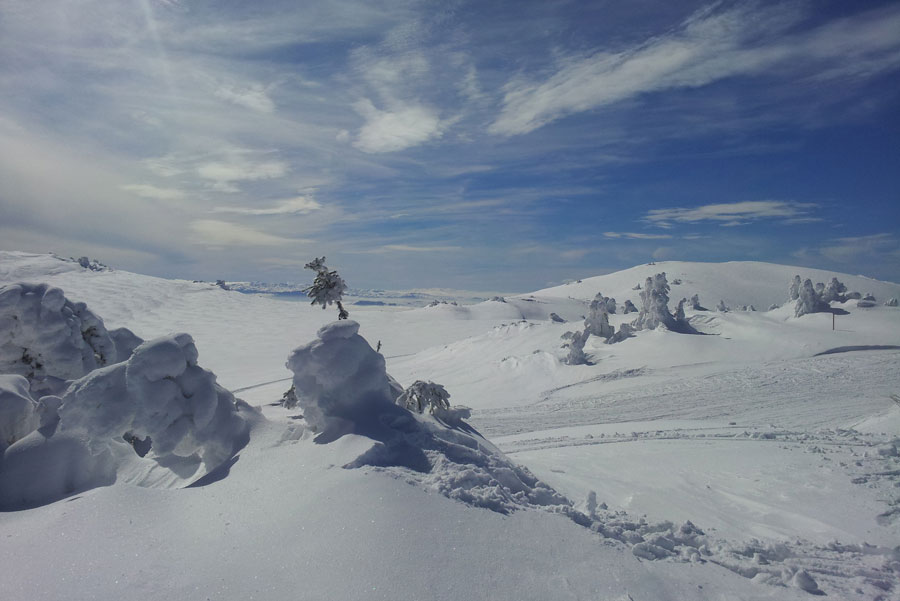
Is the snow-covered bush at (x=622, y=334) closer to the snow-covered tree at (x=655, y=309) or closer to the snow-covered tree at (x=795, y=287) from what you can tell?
the snow-covered tree at (x=655, y=309)

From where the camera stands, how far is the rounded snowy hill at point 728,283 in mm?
92875

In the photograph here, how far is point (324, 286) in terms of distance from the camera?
54.1 ft

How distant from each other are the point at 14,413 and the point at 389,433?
6.48 m

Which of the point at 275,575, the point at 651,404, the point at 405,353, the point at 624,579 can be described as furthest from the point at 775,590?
the point at 405,353

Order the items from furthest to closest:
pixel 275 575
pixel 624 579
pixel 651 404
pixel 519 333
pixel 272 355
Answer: pixel 272 355, pixel 519 333, pixel 651 404, pixel 624 579, pixel 275 575

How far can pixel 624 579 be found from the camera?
525cm

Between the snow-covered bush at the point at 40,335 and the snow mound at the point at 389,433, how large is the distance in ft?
27.9

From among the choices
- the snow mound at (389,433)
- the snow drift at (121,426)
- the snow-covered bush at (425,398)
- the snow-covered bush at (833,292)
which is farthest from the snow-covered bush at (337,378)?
the snow-covered bush at (833,292)

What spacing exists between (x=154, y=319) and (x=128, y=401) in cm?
7543

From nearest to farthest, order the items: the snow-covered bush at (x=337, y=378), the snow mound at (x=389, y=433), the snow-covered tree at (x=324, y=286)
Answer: the snow mound at (x=389, y=433) → the snow-covered bush at (x=337, y=378) → the snow-covered tree at (x=324, y=286)

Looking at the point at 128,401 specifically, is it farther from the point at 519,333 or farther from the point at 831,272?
the point at 831,272

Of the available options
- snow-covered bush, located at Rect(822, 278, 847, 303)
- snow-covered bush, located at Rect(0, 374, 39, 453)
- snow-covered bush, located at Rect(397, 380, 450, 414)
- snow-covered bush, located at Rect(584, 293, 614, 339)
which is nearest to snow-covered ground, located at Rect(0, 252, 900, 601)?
snow-covered bush, located at Rect(397, 380, 450, 414)

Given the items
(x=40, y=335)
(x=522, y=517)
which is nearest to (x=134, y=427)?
(x=522, y=517)

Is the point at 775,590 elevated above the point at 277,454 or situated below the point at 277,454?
below
